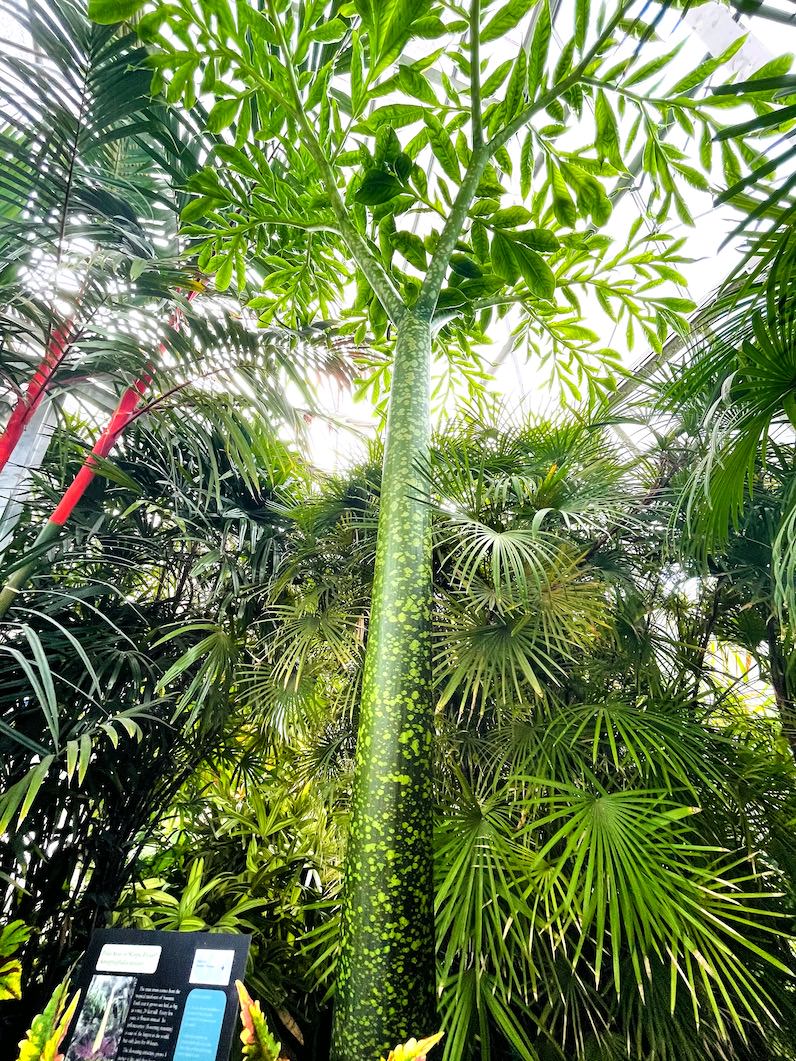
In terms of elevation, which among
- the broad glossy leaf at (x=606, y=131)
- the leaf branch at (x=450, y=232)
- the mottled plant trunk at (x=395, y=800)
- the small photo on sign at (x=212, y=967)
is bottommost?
the small photo on sign at (x=212, y=967)

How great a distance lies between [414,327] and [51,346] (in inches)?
33.1

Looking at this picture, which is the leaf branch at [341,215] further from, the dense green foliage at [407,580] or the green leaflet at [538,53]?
the green leaflet at [538,53]

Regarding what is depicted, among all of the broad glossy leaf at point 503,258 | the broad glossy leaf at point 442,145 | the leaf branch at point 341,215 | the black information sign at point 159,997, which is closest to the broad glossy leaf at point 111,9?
the leaf branch at point 341,215

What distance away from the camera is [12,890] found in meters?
1.38

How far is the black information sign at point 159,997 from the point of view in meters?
0.91

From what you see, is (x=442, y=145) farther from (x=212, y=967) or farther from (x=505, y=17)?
(x=212, y=967)

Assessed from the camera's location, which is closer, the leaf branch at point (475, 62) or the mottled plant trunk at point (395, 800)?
the mottled plant trunk at point (395, 800)

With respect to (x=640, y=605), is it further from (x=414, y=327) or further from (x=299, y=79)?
(x=299, y=79)

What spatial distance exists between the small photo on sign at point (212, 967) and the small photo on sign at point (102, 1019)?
0.41 feet

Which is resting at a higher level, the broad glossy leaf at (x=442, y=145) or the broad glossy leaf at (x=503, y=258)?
the broad glossy leaf at (x=442, y=145)

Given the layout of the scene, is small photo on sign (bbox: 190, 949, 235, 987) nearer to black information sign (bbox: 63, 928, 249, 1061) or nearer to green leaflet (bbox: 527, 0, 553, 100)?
black information sign (bbox: 63, 928, 249, 1061)

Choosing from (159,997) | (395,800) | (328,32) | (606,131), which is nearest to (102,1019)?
(159,997)

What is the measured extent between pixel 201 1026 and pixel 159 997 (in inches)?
4.0

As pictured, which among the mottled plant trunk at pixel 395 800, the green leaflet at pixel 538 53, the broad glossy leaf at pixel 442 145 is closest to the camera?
the mottled plant trunk at pixel 395 800
